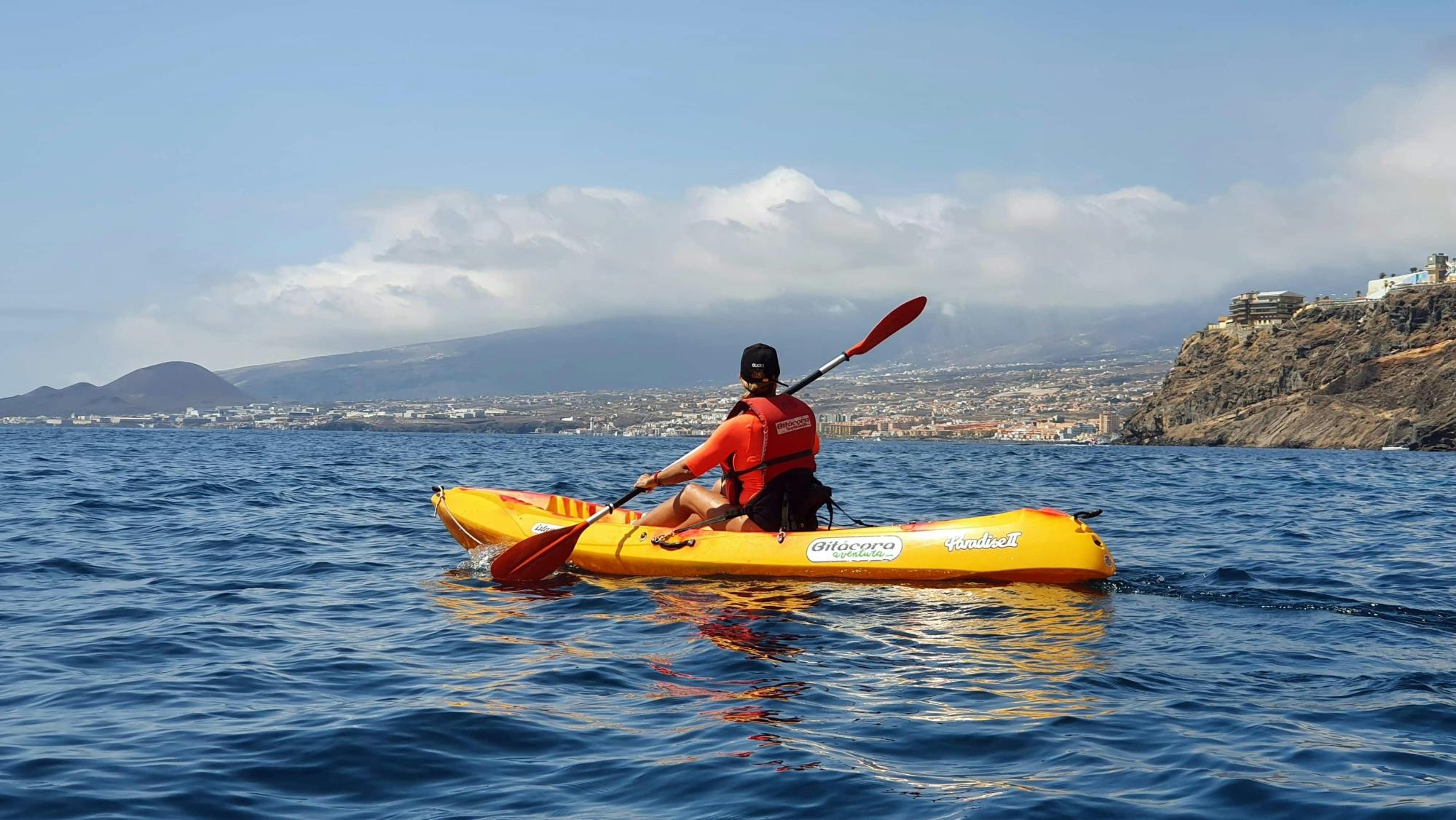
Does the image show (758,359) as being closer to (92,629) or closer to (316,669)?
(316,669)

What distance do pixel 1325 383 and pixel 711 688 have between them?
97.9m

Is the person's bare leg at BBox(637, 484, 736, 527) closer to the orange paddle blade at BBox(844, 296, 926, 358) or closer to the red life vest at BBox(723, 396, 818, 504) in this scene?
the red life vest at BBox(723, 396, 818, 504)

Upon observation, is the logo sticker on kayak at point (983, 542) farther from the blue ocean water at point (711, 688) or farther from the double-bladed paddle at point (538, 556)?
the double-bladed paddle at point (538, 556)

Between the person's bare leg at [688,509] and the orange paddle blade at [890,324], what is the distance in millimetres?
2883

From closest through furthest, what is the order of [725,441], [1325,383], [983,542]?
1. [983,542]
2. [725,441]
3. [1325,383]

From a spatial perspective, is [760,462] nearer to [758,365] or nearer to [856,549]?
[758,365]

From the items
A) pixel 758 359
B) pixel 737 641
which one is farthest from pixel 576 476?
pixel 737 641

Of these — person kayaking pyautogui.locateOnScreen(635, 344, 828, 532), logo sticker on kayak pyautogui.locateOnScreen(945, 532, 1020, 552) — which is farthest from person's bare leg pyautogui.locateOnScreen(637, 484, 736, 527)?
logo sticker on kayak pyautogui.locateOnScreen(945, 532, 1020, 552)

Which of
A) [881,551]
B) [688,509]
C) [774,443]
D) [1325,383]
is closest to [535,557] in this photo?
[688,509]

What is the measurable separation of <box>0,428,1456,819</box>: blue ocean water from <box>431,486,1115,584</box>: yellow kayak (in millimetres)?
245

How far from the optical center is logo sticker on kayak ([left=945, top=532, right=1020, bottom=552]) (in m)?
10.1

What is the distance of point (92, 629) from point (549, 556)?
4.00 m

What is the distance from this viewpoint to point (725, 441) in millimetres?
10656

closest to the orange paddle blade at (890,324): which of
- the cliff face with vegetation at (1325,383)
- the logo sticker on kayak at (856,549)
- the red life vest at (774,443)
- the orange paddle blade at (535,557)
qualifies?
the red life vest at (774,443)
